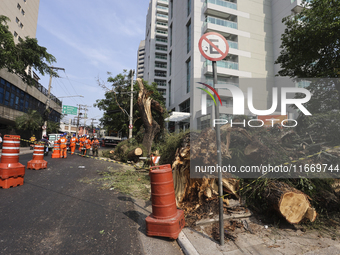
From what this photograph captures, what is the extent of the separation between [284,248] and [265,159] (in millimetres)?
1937

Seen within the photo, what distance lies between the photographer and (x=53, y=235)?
3189 mm

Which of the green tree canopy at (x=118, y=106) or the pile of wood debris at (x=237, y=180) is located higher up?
the green tree canopy at (x=118, y=106)

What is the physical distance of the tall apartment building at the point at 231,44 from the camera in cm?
2578

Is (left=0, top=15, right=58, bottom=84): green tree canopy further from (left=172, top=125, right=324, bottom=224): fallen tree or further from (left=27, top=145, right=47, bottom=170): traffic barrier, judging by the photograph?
(left=172, top=125, right=324, bottom=224): fallen tree

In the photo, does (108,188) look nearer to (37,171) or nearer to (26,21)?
(37,171)

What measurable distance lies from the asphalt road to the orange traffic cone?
0.25m

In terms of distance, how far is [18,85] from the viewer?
2495 centimetres

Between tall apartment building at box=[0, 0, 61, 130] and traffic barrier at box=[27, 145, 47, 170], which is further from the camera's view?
tall apartment building at box=[0, 0, 61, 130]

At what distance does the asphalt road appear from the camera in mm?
2902

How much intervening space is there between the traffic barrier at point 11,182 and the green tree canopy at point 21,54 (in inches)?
438

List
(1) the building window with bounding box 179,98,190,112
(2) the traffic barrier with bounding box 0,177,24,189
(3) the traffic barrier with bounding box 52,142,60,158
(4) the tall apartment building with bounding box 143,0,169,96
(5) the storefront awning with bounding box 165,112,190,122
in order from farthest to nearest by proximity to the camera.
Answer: (4) the tall apartment building with bounding box 143,0,169,96, (1) the building window with bounding box 179,98,190,112, (5) the storefront awning with bounding box 165,112,190,122, (3) the traffic barrier with bounding box 52,142,60,158, (2) the traffic barrier with bounding box 0,177,24,189

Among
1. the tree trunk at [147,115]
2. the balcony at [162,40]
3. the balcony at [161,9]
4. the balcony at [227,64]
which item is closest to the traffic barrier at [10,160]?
the tree trunk at [147,115]

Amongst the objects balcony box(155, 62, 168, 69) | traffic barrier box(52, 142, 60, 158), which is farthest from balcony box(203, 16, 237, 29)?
balcony box(155, 62, 168, 69)

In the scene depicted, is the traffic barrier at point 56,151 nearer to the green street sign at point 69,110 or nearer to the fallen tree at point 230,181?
the fallen tree at point 230,181
